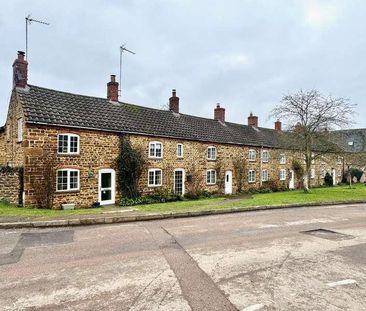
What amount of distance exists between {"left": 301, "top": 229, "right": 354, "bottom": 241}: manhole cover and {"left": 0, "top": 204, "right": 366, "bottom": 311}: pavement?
0.03 metres

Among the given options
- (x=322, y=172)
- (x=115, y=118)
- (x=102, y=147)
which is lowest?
(x=322, y=172)

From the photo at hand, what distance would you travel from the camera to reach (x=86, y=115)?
1973cm

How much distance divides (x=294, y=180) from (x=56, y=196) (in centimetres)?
2955

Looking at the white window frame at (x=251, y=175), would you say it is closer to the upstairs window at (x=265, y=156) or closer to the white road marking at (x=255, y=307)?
the upstairs window at (x=265, y=156)

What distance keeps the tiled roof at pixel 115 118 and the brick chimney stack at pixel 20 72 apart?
55 centimetres

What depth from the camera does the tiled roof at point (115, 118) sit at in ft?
58.6

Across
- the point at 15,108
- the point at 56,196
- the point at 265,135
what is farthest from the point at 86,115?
the point at 265,135

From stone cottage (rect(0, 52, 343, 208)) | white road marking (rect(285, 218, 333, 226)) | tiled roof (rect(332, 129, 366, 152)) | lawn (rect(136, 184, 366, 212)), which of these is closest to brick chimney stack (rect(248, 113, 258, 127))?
stone cottage (rect(0, 52, 343, 208))

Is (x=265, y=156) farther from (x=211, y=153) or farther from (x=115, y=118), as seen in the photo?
(x=115, y=118)

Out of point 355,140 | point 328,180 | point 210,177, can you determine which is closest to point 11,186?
point 210,177

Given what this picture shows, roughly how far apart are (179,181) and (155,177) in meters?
2.61

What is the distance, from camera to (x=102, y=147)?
19391 millimetres

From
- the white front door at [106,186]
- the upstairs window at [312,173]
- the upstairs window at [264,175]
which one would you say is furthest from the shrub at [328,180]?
the white front door at [106,186]

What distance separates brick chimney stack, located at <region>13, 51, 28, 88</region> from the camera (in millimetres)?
18484
